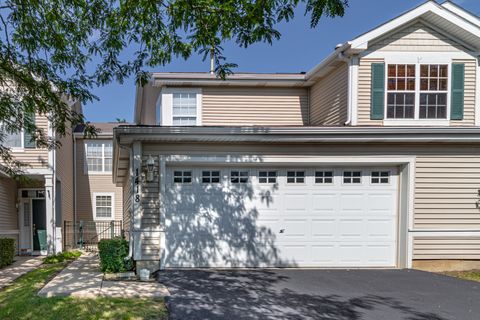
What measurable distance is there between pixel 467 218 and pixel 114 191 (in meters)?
14.8

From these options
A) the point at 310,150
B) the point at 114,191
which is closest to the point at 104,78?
the point at 310,150

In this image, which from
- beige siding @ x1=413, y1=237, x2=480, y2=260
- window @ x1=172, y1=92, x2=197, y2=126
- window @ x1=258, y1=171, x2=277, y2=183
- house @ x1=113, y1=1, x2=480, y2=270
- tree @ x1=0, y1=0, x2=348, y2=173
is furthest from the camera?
window @ x1=172, y1=92, x2=197, y2=126

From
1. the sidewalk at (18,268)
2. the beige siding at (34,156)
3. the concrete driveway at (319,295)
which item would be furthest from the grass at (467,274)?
the beige siding at (34,156)

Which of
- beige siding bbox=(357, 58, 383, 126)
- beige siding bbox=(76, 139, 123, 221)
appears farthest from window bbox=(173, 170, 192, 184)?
beige siding bbox=(76, 139, 123, 221)

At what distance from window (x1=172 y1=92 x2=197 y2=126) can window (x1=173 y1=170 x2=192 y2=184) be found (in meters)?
4.17

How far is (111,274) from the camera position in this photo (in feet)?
23.4

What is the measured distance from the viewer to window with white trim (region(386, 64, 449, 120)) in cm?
907

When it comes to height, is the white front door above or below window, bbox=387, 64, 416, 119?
below

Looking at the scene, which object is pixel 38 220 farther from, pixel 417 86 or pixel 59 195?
Result: pixel 417 86

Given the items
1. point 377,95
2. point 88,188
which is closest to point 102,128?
point 88,188

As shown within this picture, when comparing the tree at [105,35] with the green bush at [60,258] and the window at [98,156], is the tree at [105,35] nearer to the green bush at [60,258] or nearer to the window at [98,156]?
the green bush at [60,258]

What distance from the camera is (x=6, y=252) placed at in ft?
31.4

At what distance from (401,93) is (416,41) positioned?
1.60 metres

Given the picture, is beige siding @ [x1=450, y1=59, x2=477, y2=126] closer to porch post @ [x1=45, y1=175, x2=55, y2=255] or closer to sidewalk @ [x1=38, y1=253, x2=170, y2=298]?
sidewalk @ [x1=38, y1=253, x2=170, y2=298]
